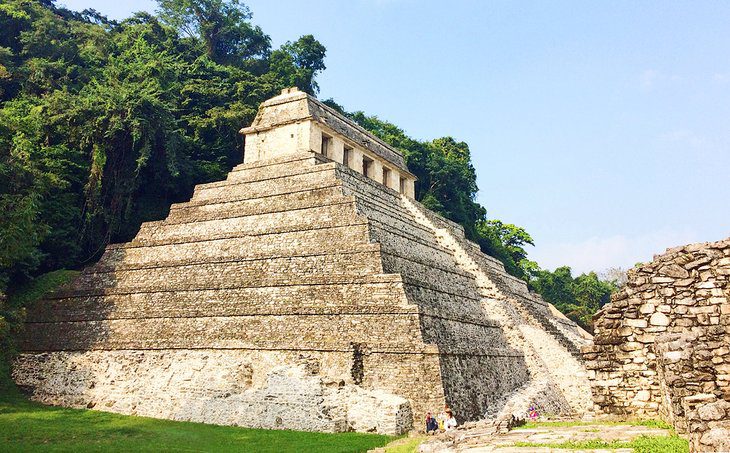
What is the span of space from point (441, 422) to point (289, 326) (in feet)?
14.2

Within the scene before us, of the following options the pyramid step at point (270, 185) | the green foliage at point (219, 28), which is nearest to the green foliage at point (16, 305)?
the pyramid step at point (270, 185)

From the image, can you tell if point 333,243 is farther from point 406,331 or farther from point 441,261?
point 441,261

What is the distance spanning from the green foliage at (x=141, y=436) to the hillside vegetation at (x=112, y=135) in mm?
2957

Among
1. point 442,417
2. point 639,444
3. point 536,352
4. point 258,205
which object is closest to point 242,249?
point 258,205

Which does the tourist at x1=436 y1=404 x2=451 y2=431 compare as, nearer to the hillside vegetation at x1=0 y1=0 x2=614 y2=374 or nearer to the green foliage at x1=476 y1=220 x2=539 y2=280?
the hillside vegetation at x1=0 y1=0 x2=614 y2=374

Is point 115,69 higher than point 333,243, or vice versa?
point 115,69

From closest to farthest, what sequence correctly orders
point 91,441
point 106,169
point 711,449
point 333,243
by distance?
point 711,449, point 91,441, point 333,243, point 106,169

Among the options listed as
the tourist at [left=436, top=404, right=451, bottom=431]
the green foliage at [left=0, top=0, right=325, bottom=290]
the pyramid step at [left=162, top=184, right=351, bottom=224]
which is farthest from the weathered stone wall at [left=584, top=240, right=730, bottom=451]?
the green foliage at [left=0, top=0, right=325, bottom=290]

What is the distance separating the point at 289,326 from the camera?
45.3ft

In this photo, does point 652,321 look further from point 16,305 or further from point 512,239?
point 512,239

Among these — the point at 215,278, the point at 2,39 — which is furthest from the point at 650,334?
the point at 2,39

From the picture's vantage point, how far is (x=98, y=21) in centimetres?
4456

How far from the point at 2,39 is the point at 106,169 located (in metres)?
12.8

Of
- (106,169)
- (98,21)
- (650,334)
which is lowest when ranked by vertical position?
(650,334)
